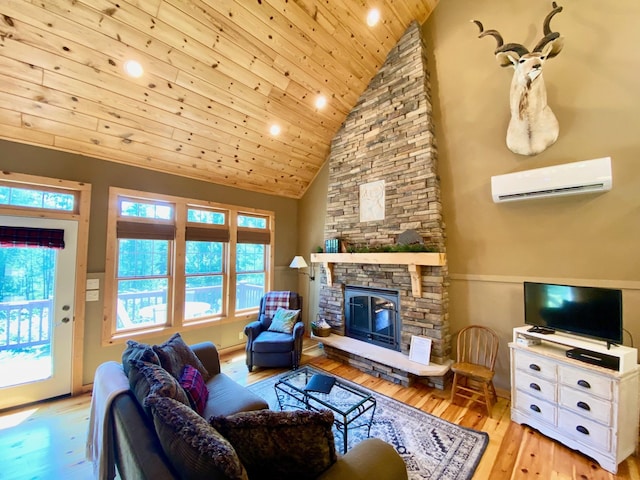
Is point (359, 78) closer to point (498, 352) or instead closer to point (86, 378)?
point (498, 352)

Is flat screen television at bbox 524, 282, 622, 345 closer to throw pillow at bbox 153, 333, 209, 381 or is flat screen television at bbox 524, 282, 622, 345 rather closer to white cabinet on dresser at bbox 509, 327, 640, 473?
white cabinet on dresser at bbox 509, 327, 640, 473

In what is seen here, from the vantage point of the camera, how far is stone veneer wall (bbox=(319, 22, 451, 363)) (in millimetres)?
3463

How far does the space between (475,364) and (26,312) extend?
502cm

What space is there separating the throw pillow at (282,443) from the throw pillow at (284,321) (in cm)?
275

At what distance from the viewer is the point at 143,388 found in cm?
154

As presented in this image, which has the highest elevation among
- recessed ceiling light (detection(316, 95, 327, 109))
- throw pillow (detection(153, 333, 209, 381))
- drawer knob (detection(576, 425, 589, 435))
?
recessed ceiling light (detection(316, 95, 327, 109))

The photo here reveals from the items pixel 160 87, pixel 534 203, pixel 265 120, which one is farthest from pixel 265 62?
pixel 534 203

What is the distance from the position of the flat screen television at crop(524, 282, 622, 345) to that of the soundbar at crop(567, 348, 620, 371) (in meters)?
0.13

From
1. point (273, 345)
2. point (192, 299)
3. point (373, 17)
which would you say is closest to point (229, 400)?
point (273, 345)

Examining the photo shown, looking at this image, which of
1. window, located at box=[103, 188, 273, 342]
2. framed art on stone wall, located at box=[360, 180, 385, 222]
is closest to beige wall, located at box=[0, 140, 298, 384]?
window, located at box=[103, 188, 273, 342]

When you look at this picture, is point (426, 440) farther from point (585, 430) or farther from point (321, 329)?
point (321, 329)

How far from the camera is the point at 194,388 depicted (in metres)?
2.09

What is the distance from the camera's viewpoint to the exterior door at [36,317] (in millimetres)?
2857

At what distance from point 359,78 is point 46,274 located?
4711 mm
